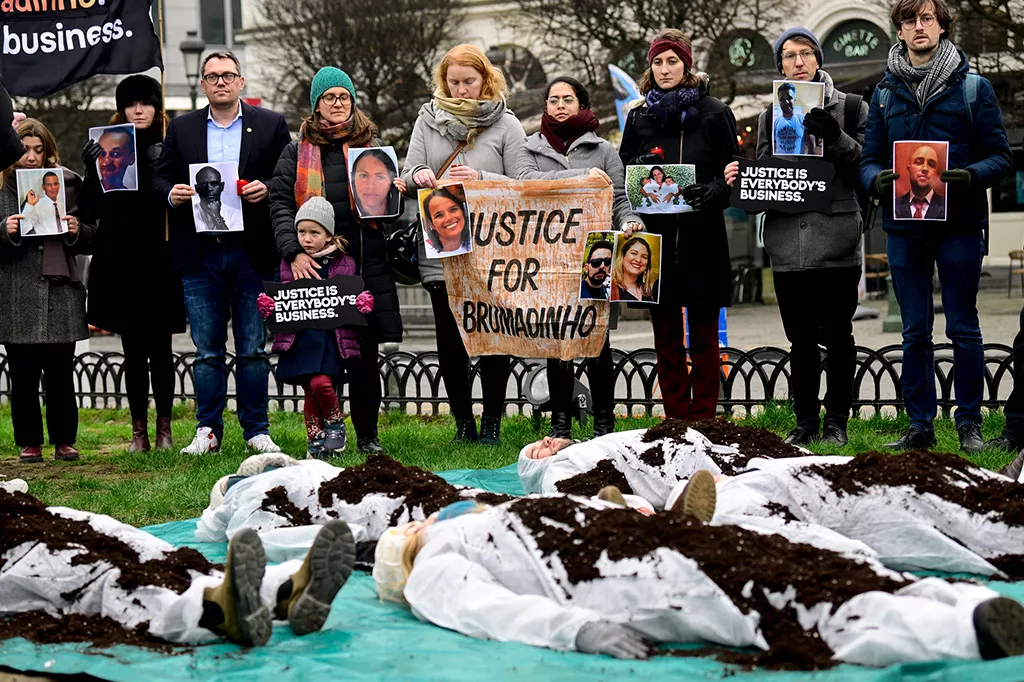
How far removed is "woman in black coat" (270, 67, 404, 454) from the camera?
8969 mm

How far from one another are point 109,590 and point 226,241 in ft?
15.9

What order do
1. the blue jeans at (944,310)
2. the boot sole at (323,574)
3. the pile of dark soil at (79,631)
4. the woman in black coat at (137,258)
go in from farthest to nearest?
the woman in black coat at (137,258) < the blue jeans at (944,310) < the pile of dark soil at (79,631) < the boot sole at (323,574)

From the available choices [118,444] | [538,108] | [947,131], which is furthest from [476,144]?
[538,108]

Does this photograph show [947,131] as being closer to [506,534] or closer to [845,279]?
[845,279]

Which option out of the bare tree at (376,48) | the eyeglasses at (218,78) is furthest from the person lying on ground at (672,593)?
the bare tree at (376,48)

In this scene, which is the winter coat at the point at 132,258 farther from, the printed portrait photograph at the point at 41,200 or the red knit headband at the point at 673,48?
the red knit headband at the point at 673,48

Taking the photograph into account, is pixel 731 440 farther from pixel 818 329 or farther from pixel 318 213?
pixel 318 213

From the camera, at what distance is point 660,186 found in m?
8.77

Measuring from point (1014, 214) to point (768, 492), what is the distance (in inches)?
1453

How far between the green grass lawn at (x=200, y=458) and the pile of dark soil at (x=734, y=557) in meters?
3.31

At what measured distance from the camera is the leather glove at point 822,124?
8.48 metres

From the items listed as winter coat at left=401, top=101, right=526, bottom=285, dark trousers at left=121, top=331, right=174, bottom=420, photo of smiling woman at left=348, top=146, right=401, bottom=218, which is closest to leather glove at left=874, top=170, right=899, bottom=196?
winter coat at left=401, top=101, right=526, bottom=285

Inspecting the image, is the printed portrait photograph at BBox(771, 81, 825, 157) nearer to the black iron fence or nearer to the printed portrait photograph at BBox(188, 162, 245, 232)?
the black iron fence

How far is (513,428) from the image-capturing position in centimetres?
1020
